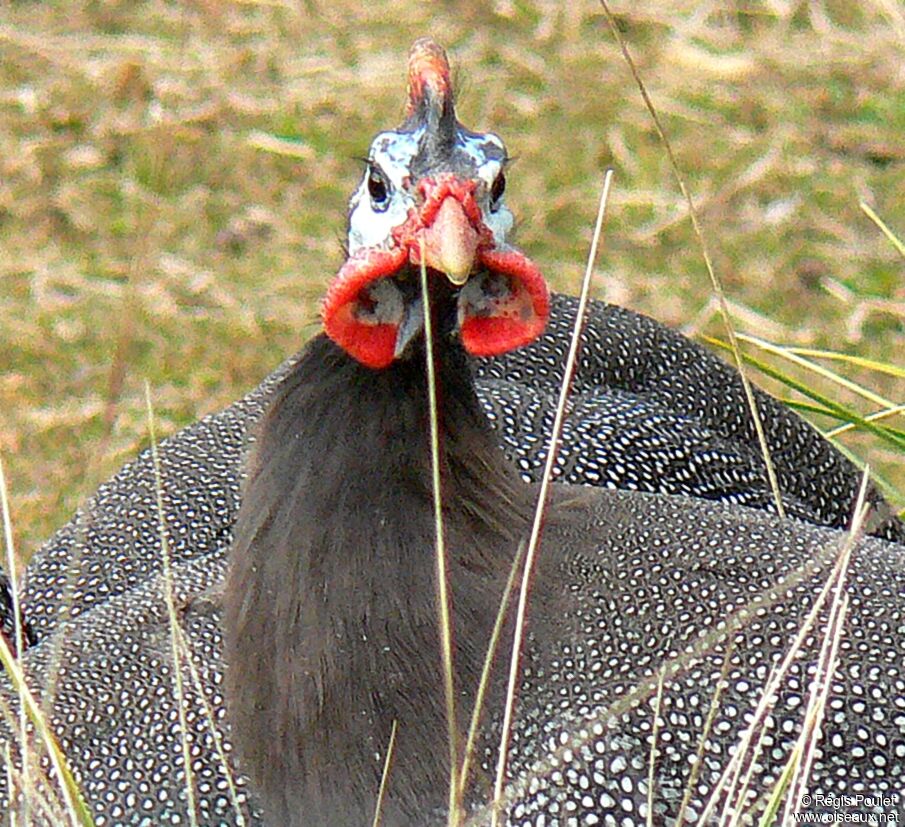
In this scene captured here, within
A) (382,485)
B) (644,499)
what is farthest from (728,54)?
(382,485)

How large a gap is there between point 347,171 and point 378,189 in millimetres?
3149

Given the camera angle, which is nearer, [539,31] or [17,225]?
[17,225]

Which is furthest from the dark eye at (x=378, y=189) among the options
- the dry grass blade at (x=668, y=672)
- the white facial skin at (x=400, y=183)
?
the dry grass blade at (x=668, y=672)

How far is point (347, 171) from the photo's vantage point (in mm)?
5496

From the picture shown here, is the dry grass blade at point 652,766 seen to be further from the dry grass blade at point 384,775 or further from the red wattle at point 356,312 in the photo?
the red wattle at point 356,312

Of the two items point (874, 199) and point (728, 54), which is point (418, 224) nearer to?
point (874, 199)

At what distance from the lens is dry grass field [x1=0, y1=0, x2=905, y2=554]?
489 centimetres

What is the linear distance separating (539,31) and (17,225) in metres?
1.67

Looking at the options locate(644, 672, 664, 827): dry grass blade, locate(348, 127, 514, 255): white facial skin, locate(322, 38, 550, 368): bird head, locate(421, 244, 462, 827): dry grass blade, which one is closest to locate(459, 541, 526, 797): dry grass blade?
locate(421, 244, 462, 827): dry grass blade

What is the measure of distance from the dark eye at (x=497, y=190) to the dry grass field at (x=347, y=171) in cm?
224

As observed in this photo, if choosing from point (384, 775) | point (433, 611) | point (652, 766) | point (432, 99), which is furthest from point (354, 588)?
point (432, 99)

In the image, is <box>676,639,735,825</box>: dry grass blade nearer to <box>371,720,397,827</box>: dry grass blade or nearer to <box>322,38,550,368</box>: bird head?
<box>371,720,397,827</box>: dry grass blade

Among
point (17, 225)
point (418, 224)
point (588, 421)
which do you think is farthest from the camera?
point (17, 225)

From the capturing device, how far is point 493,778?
2.47 meters
